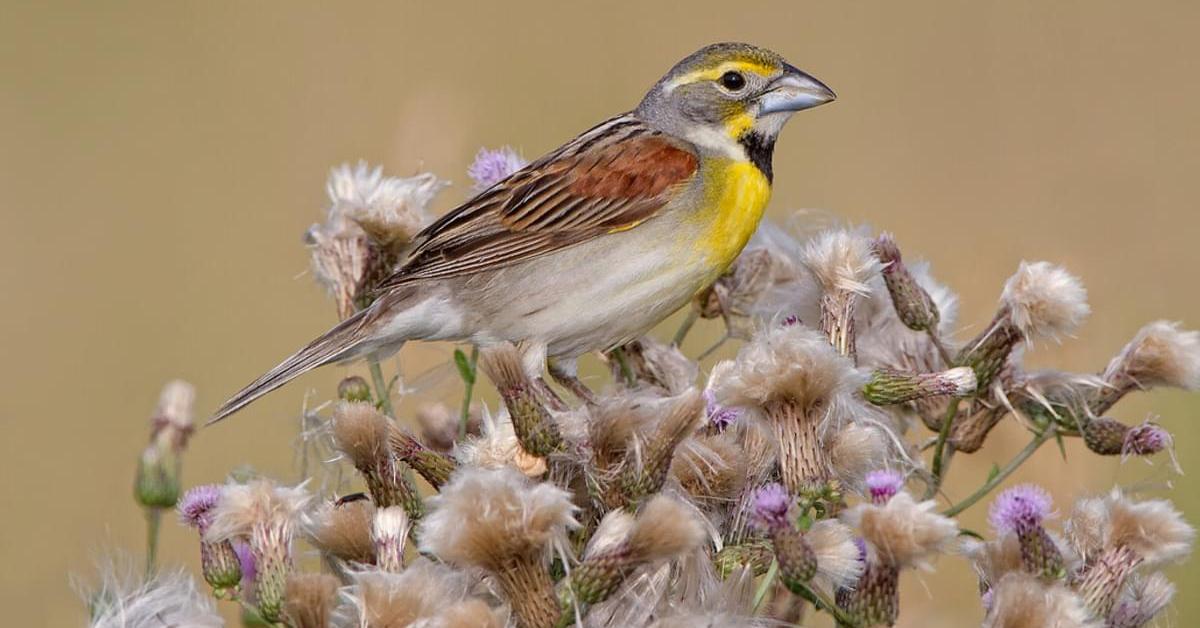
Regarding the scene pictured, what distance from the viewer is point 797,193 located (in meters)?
6.75

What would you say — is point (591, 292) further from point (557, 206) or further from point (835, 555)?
point (835, 555)

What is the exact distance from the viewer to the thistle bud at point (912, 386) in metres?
2.67

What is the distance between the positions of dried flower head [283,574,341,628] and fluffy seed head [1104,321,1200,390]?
1.52 metres

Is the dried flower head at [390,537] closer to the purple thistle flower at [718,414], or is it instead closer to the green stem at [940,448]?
the purple thistle flower at [718,414]

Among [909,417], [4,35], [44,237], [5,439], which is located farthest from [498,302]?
[4,35]

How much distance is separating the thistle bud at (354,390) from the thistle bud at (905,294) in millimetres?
989

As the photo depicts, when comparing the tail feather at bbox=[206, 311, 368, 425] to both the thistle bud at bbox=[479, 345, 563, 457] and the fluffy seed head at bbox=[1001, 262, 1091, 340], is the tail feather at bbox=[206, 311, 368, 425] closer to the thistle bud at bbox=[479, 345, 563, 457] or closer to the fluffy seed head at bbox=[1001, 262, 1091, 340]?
the thistle bud at bbox=[479, 345, 563, 457]

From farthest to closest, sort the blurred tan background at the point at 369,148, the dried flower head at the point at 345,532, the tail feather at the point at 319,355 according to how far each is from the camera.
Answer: the blurred tan background at the point at 369,148 → the tail feather at the point at 319,355 → the dried flower head at the point at 345,532

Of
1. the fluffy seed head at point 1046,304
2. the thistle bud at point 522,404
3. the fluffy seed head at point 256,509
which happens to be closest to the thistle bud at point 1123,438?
the fluffy seed head at point 1046,304

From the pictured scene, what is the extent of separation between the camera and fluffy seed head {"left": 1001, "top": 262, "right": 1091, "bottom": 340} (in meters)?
2.81

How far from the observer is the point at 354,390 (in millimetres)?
3010

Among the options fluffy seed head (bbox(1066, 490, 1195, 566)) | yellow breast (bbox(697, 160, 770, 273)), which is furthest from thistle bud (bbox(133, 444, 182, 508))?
fluffy seed head (bbox(1066, 490, 1195, 566))

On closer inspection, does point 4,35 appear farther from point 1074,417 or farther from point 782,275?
point 1074,417

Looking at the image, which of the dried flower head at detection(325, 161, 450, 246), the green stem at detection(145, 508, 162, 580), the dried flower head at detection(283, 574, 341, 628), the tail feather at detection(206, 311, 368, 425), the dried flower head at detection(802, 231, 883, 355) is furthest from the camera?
the tail feather at detection(206, 311, 368, 425)
